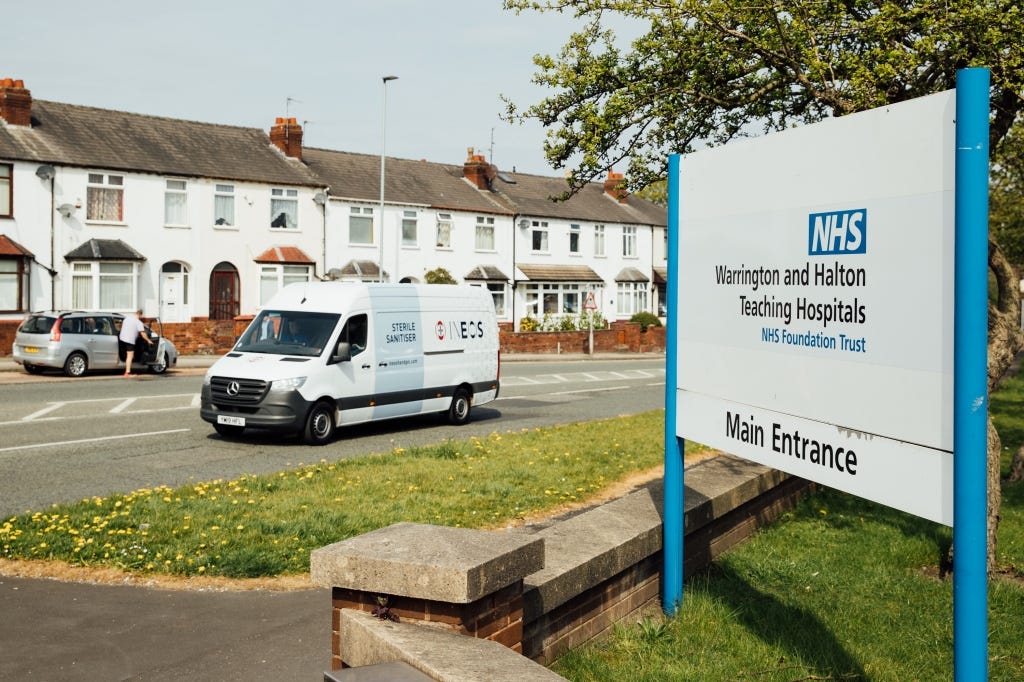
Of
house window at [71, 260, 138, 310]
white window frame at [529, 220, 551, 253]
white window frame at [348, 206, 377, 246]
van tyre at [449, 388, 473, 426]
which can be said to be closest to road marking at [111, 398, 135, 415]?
van tyre at [449, 388, 473, 426]

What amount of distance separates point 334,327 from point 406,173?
34750 millimetres

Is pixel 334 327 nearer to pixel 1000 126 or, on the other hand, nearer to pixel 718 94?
pixel 718 94

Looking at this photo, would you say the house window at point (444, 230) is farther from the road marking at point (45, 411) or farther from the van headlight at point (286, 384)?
the van headlight at point (286, 384)

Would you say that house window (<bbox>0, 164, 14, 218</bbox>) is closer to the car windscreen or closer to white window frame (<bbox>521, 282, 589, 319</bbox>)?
the car windscreen

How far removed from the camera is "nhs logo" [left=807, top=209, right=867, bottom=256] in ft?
13.5

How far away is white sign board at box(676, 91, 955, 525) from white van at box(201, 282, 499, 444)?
31.6 ft

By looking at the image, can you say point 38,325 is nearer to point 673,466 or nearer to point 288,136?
point 288,136

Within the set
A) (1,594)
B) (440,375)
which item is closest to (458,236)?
(440,375)

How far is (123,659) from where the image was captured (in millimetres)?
5398

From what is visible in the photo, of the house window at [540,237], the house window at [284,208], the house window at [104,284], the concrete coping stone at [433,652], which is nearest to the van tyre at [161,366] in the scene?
the house window at [104,284]

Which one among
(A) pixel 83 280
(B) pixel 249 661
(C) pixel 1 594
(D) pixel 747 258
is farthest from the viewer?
(A) pixel 83 280

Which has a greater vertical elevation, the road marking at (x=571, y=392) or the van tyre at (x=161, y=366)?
the van tyre at (x=161, y=366)

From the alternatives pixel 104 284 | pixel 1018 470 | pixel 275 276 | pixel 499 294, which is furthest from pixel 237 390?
pixel 499 294

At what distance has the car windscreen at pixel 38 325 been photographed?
2469 centimetres
